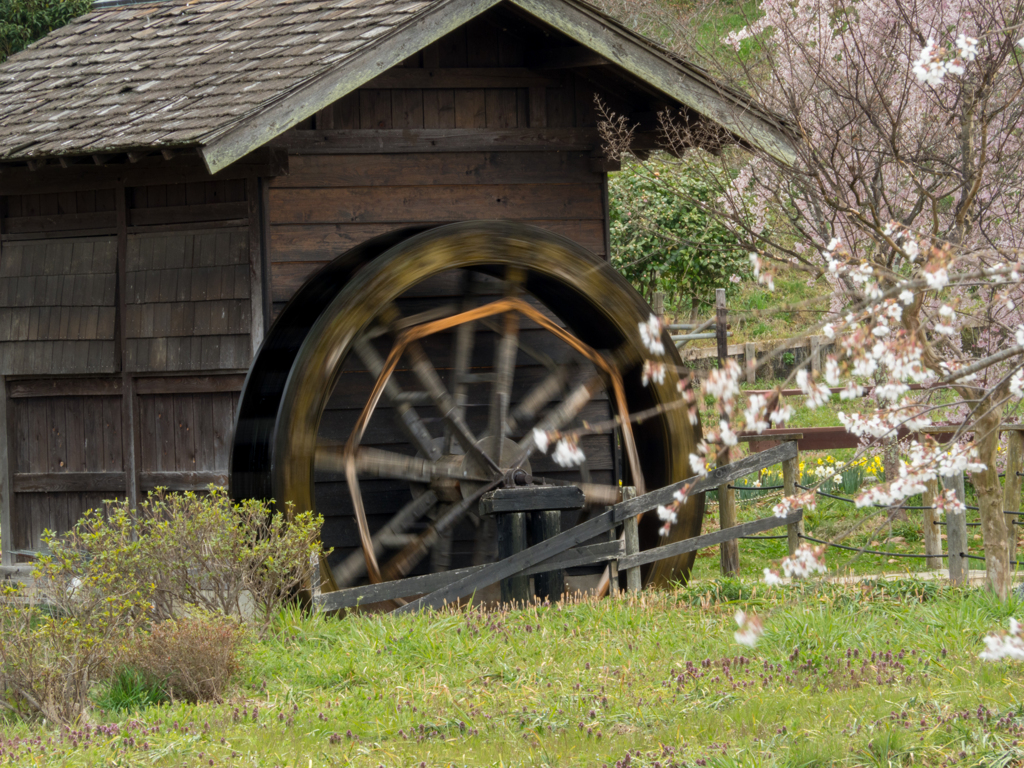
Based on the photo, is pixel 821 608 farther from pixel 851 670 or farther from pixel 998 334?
pixel 998 334

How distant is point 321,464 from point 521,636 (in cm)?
181

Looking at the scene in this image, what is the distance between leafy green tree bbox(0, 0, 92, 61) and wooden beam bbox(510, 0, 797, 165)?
33.8 ft

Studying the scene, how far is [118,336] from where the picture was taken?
7137 mm

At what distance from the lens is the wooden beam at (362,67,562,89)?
7.30 metres

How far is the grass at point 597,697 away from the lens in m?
4.10

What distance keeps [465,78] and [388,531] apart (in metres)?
2.85

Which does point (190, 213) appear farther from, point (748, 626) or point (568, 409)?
point (748, 626)

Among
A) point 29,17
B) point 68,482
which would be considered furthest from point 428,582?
point 29,17

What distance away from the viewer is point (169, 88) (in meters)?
6.73

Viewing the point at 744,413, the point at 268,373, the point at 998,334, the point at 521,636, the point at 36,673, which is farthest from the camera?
the point at 998,334

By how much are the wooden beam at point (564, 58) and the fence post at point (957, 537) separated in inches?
129

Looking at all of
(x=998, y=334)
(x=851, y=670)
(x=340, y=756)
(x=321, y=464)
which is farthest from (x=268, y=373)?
(x=998, y=334)

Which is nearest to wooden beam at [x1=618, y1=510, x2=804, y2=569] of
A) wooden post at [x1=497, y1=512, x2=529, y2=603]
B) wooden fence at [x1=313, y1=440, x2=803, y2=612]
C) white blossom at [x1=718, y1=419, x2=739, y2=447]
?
wooden fence at [x1=313, y1=440, x2=803, y2=612]

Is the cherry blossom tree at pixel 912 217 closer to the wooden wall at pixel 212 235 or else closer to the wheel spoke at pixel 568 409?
the wooden wall at pixel 212 235
